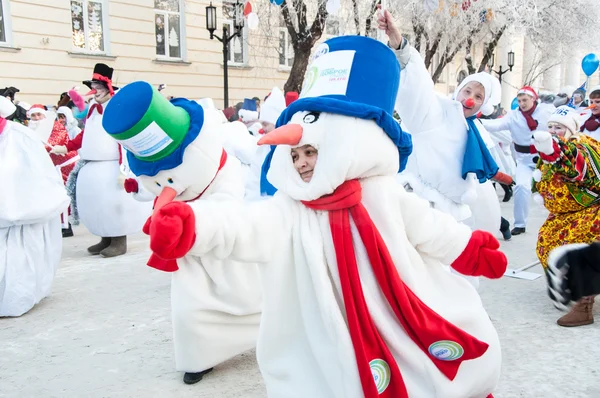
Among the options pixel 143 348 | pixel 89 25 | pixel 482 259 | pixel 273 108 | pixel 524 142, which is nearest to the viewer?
pixel 482 259

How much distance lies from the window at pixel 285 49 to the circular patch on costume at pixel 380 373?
55.9 feet

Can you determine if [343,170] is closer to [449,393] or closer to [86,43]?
[449,393]

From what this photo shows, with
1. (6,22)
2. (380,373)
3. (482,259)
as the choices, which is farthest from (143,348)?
(6,22)

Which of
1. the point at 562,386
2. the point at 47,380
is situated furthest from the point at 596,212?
the point at 47,380

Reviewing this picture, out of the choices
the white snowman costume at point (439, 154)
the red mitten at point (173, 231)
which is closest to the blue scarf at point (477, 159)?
the white snowman costume at point (439, 154)

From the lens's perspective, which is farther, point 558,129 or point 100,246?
point 100,246

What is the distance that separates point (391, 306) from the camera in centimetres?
224

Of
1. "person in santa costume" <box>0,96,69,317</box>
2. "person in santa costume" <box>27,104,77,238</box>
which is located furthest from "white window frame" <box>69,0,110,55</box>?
"person in santa costume" <box>0,96,69,317</box>

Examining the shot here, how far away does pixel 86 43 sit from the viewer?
1453 cm

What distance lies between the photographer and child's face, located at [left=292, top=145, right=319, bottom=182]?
7.44ft

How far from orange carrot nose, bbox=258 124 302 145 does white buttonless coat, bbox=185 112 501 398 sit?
36 mm

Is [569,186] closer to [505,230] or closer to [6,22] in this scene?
[505,230]

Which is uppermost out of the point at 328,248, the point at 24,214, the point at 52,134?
the point at 328,248

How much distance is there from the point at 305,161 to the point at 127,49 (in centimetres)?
1415
